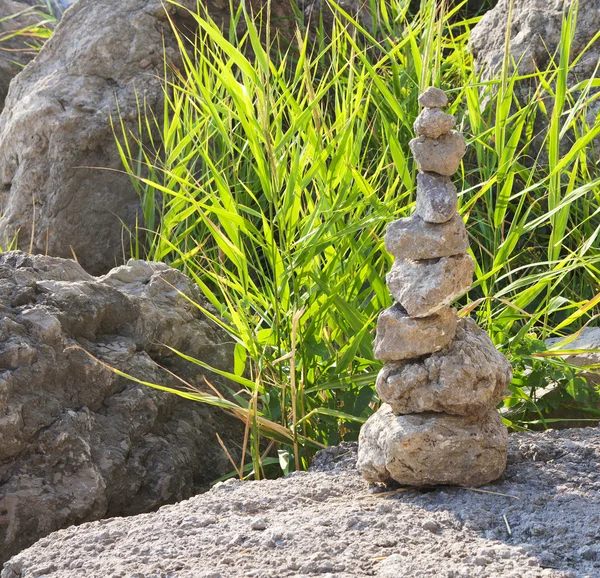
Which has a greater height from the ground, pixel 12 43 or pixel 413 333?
pixel 12 43

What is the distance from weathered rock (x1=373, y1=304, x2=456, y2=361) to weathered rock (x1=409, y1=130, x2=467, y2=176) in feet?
0.90

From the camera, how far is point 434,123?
5.26 ft

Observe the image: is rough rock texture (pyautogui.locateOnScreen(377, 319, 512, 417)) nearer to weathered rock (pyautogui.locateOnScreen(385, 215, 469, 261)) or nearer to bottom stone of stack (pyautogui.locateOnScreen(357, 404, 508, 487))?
bottom stone of stack (pyautogui.locateOnScreen(357, 404, 508, 487))

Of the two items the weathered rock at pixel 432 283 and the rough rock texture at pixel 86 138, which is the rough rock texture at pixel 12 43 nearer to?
the rough rock texture at pixel 86 138

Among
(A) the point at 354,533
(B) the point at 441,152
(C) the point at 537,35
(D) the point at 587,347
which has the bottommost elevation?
(D) the point at 587,347

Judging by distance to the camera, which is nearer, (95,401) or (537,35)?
(95,401)

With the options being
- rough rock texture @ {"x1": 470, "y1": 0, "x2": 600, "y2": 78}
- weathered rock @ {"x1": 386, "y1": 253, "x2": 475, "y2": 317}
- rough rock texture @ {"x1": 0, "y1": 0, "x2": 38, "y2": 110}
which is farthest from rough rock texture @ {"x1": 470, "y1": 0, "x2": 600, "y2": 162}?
rough rock texture @ {"x1": 0, "y1": 0, "x2": 38, "y2": 110}

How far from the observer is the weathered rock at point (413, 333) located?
165 cm

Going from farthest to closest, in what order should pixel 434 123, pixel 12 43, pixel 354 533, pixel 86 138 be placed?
1. pixel 12 43
2. pixel 86 138
3. pixel 434 123
4. pixel 354 533

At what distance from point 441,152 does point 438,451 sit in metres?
0.58

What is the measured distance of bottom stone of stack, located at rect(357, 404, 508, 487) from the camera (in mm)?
1646

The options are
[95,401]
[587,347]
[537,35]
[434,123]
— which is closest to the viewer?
[434,123]

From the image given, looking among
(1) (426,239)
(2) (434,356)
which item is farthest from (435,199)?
(2) (434,356)

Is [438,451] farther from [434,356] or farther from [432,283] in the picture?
[432,283]
